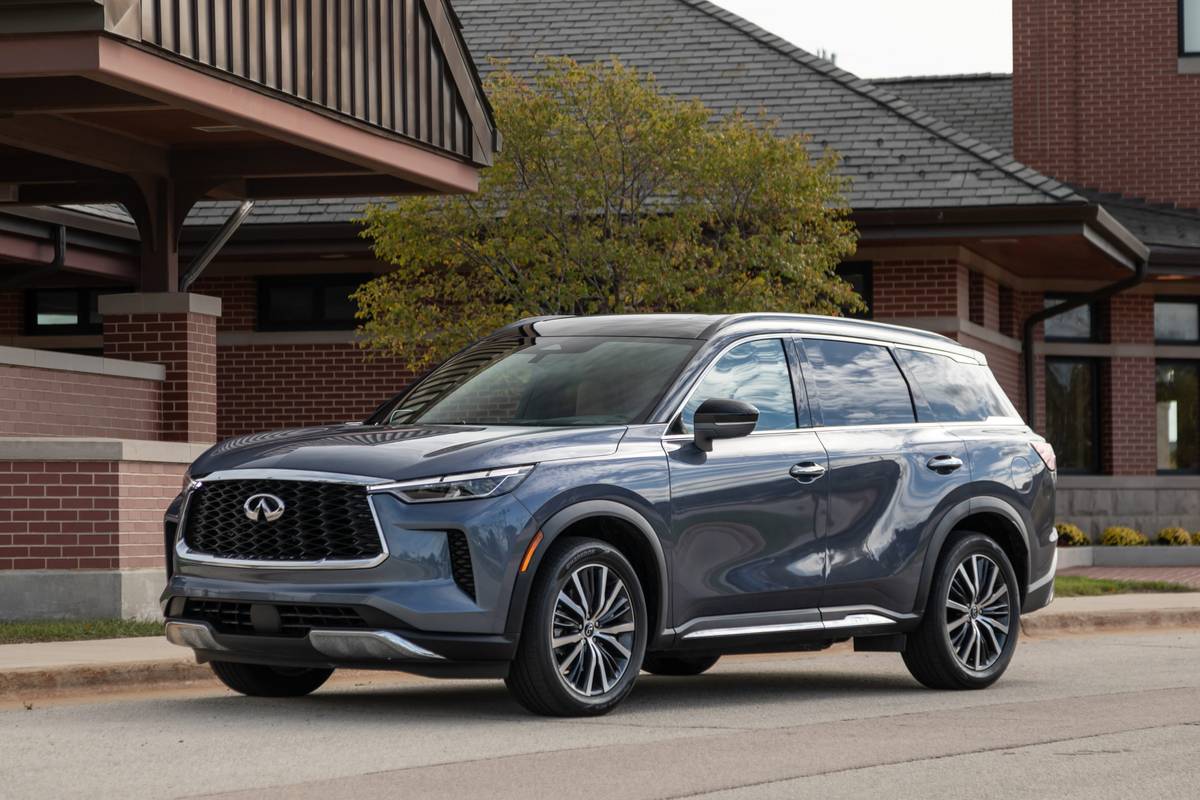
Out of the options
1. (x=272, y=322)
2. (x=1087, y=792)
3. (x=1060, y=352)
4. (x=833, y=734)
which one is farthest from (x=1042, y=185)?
(x=1087, y=792)

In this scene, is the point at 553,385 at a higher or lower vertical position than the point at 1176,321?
lower

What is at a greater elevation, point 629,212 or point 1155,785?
point 629,212

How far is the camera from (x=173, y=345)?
15.8 meters

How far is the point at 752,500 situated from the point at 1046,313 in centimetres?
1601

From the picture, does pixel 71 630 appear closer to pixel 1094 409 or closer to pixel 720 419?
pixel 720 419

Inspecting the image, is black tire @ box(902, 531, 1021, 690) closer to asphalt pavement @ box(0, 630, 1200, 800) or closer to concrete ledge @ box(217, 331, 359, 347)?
asphalt pavement @ box(0, 630, 1200, 800)

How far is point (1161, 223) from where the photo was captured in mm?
25781

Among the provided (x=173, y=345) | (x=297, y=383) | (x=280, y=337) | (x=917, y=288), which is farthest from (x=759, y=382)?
(x=280, y=337)

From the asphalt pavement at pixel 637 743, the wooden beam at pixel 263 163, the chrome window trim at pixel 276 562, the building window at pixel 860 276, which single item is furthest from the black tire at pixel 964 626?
the building window at pixel 860 276

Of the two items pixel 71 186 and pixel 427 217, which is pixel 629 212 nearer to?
pixel 427 217

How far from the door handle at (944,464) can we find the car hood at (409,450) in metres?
2.26

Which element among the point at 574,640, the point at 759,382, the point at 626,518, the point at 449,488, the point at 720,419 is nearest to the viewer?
the point at 449,488

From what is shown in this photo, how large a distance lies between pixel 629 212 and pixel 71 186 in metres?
4.68

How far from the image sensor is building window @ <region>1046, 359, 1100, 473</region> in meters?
26.0
